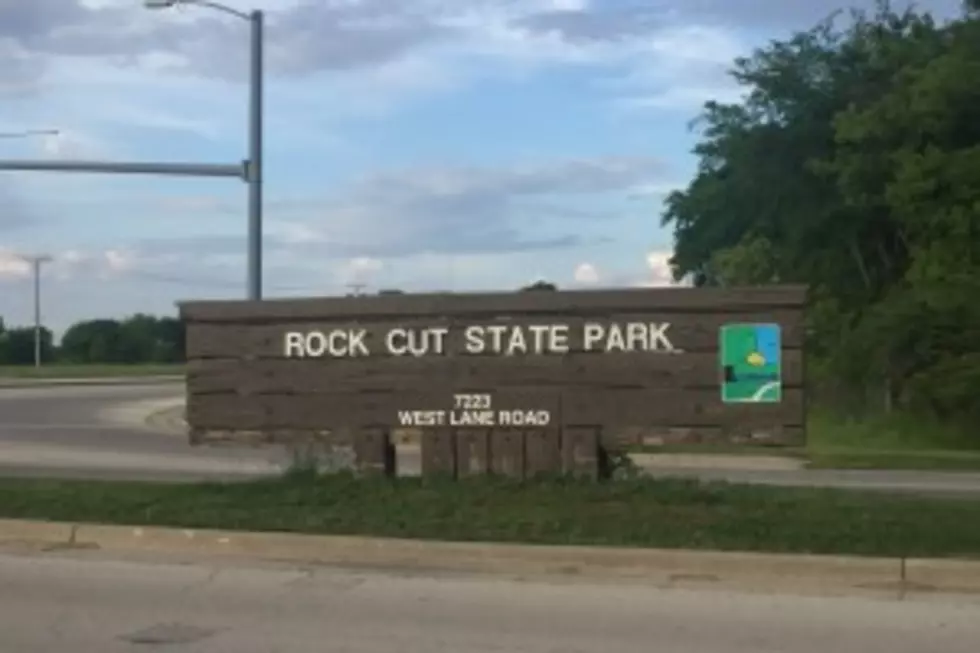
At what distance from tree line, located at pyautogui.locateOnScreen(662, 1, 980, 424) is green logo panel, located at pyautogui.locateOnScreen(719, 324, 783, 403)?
2200cm

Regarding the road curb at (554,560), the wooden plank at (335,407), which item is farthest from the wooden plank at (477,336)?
the road curb at (554,560)

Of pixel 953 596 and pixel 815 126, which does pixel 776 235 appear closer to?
pixel 815 126

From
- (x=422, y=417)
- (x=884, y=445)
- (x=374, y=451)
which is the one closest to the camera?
(x=422, y=417)

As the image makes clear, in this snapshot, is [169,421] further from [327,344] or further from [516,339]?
[516,339]

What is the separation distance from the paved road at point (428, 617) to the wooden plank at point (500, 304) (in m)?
4.16

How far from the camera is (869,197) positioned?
39062 mm

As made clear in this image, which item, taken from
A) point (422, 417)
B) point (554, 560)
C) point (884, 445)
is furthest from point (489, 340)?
point (884, 445)

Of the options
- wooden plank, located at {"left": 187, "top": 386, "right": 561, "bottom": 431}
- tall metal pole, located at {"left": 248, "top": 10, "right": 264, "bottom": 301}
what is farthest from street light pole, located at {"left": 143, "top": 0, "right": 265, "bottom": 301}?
wooden plank, located at {"left": 187, "top": 386, "right": 561, "bottom": 431}

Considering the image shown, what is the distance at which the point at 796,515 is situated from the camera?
40.9ft

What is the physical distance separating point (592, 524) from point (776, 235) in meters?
33.5

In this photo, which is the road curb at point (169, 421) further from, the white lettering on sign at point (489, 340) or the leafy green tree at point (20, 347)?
the leafy green tree at point (20, 347)

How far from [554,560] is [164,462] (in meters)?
14.4

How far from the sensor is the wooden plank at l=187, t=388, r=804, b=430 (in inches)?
541

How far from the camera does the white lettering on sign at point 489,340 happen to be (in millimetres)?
13984
